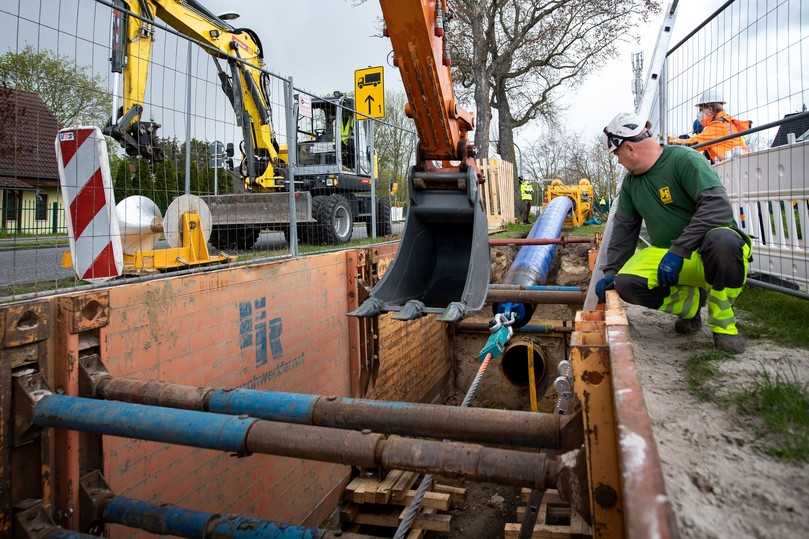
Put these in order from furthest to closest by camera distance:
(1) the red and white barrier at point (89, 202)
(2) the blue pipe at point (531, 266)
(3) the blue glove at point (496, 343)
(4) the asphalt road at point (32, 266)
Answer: (2) the blue pipe at point (531, 266) < (3) the blue glove at point (496, 343) < (1) the red and white barrier at point (89, 202) < (4) the asphalt road at point (32, 266)

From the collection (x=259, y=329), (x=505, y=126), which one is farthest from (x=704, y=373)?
(x=505, y=126)

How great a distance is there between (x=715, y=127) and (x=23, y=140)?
5935mm

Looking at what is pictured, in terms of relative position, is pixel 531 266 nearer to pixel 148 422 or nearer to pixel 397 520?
pixel 397 520

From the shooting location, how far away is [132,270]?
419 centimetres

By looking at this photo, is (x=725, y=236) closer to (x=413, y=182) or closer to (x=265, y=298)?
(x=413, y=182)

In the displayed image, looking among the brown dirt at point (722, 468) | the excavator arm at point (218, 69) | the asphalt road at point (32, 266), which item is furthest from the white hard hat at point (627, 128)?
the asphalt road at point (32, 266)

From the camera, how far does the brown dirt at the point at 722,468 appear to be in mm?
1338

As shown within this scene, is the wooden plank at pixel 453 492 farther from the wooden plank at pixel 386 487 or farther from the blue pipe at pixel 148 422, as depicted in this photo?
the blue pipe at pixel 148 422

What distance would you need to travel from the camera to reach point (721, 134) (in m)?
5.89

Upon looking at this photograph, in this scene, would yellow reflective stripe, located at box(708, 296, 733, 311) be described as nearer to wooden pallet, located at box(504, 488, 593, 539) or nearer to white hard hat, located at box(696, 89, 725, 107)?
wooden pallet, located at box(504, 488, 593, 539)

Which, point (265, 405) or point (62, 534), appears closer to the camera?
point (62, 534)

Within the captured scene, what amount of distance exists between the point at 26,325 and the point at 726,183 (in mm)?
6163

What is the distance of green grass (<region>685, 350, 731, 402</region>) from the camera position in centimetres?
224

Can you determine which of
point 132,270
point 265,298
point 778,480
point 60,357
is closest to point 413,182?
point 265,298
